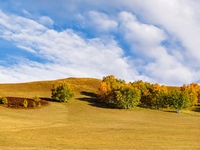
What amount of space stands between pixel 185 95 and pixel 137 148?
279 feet

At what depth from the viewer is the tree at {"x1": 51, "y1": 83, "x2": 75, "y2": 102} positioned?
112625 millimetres

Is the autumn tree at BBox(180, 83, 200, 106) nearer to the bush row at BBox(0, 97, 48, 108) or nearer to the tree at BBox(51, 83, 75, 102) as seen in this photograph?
the tree at BBox(51, 83, 75, 102)

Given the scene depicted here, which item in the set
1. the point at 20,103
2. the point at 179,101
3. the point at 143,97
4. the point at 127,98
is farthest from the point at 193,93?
the point at 20,103

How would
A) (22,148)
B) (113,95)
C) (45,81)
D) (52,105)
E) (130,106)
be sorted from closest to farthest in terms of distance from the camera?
(22,148), (52,105), (130,106), (113,95), (45,81)

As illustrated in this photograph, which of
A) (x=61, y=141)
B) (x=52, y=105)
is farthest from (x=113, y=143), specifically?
(x=52, y=105)

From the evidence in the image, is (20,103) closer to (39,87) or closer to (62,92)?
(62,92)

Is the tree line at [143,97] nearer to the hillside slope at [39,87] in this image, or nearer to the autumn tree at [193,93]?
the autumn tree at [193,93]

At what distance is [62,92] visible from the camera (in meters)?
112

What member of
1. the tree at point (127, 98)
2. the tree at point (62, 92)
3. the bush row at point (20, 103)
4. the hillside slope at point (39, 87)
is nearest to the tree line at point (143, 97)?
the tree at point (127, 98)

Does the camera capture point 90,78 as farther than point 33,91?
Yes

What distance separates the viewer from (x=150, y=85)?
14725 cm

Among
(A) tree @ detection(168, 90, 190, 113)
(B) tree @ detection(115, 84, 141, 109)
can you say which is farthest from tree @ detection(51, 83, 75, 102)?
(A) tree @ detection(168, 90, 190, 113)

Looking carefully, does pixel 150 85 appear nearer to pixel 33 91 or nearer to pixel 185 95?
pixel 185 95

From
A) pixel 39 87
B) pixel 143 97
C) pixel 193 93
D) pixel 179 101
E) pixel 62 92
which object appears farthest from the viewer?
pixel 39 87
